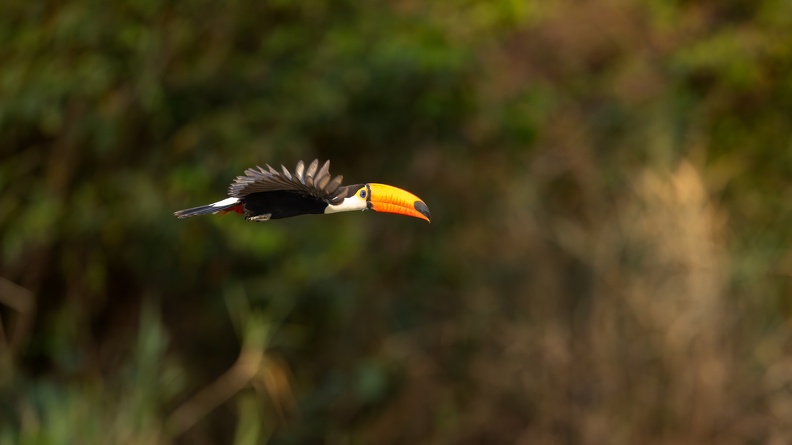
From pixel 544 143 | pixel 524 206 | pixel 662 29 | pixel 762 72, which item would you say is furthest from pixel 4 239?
pixel 762 72

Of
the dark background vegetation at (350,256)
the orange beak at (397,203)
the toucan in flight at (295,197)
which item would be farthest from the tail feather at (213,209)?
the dark background vegetation at (350,256)

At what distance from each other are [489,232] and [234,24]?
251 centimetres

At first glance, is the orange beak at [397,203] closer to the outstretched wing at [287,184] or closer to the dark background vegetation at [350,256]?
the outstretched wing at [287,184]

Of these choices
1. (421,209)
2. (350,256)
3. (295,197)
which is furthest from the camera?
(350,256)

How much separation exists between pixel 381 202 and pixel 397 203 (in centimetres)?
2

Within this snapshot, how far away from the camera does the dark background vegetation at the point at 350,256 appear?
268 inches

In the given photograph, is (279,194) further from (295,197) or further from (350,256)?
(350,256)

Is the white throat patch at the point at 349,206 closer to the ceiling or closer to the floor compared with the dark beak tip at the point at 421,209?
closer to the ceiling

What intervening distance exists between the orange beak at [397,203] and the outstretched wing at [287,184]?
36 mm

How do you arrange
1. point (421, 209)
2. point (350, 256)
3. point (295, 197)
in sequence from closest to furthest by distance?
point (421, 209) → point (295, 197) → point (350, 256)

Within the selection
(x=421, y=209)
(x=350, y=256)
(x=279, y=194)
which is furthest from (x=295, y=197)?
(x=350, y=256)

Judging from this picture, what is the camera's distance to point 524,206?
8.63 meters

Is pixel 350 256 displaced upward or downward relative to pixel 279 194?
upward

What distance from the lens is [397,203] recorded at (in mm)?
1161
